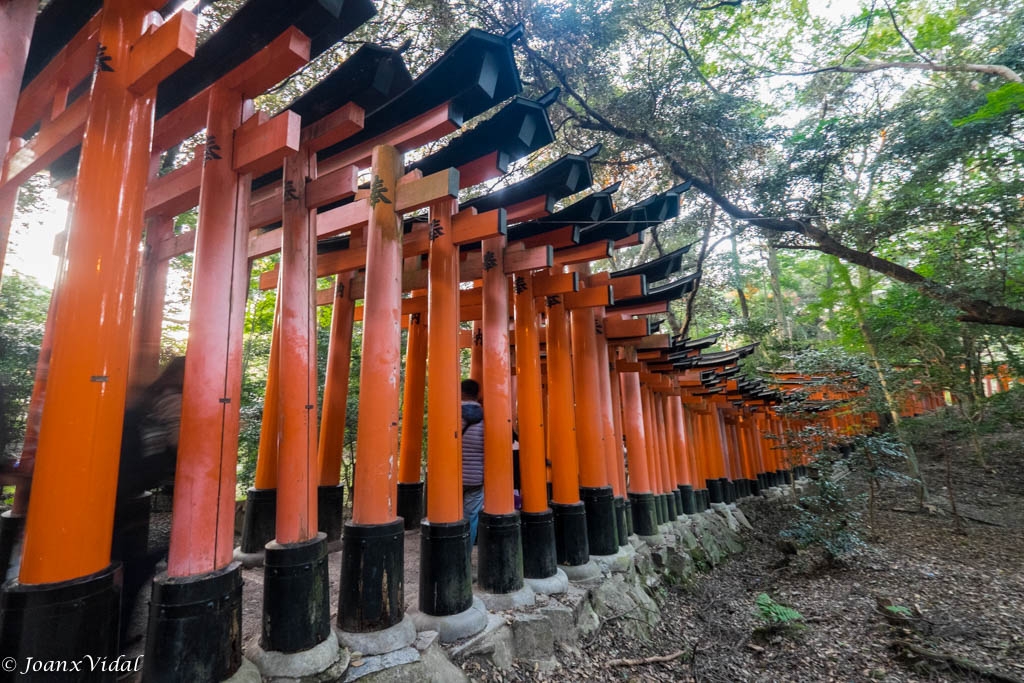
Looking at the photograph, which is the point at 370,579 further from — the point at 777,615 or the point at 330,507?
the point at 777,615

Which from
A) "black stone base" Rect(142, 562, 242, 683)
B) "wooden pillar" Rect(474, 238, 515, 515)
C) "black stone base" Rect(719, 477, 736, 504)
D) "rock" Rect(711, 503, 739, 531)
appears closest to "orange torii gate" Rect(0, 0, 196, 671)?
"black stone base" Rect(142, 562, 242, 683)

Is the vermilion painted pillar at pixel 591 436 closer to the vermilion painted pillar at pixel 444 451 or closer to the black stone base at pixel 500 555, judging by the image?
the black stone base at pixel 500 555

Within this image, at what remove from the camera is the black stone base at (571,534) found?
5684mm

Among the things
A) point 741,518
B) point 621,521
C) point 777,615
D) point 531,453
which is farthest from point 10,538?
point 741,518

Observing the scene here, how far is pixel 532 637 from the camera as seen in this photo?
14.3 ft

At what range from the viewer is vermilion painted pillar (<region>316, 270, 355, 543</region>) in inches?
214

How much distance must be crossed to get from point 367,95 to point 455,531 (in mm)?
3456

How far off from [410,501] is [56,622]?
4.66 m

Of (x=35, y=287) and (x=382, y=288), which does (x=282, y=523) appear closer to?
(x=382, y=288)

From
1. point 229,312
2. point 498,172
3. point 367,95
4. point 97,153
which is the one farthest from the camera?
point 498,172

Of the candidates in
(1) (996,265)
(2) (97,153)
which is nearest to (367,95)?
(2) (97,153)

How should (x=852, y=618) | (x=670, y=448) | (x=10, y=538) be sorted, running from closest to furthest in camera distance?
(x=10, y=538) < (x=852, y=618) < (x=670, y=448)

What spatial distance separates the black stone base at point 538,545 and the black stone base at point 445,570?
1.20 meters

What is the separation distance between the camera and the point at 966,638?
18.4ft
